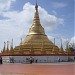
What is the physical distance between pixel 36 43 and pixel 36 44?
0.93 ft

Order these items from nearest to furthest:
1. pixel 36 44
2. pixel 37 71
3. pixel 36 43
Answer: pixel 37 71, pixel 36 44, pixel 36 43

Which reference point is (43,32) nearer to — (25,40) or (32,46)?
(25,40)

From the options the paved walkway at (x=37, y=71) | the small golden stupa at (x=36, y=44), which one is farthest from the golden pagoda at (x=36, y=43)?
the paved walkway at (x=37, y=71)

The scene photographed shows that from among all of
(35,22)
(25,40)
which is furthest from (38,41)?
(35,22)

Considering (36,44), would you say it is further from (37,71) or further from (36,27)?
(37,71)

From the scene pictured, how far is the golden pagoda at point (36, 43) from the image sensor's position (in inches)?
974

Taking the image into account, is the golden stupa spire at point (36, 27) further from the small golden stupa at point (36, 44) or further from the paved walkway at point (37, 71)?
the paved walkway at point (37, 71)

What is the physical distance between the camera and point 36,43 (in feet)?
86.4

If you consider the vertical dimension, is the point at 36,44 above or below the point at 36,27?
below

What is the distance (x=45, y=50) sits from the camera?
80.5 feet

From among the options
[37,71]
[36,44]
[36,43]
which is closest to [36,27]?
[36,43]

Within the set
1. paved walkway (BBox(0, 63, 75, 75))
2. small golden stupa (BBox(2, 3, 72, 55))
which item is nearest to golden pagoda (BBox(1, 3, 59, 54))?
small golden stupa (BBox(2, 3, 72, 55))

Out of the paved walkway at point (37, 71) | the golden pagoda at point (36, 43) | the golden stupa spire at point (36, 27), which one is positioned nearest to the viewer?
the paved walkway at point (37, 71)

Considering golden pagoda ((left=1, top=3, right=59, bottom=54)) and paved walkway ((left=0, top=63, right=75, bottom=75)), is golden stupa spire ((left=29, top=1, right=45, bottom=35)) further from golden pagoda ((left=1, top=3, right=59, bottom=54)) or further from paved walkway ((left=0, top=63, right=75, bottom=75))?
paved walkway ((left=0, top=63, right=75, bottom=75))
